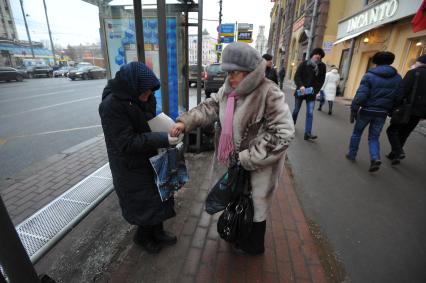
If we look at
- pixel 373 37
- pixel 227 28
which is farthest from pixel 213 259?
pixel 227 28

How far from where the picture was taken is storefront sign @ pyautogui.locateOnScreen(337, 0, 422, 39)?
8567 mm

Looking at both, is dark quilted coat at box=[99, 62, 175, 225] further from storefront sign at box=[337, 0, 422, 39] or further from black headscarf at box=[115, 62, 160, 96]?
storefront sign at box=[337, 0, 422, 39]

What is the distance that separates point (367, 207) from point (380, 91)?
6.42ft

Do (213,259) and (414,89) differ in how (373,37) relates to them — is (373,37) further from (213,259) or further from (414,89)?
(213,259)

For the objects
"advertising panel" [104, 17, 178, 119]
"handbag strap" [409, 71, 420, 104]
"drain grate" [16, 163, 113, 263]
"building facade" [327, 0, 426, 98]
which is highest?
"building facade" [327, 0, 426, 98]

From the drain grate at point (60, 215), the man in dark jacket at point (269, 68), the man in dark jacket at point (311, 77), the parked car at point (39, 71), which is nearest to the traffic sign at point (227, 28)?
the man in dark jacket at point (269, 68)

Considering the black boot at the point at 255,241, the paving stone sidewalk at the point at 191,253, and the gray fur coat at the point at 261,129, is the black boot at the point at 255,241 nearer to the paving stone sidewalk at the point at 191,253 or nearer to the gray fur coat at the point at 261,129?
the paving stone sidewalk at the point at 191,253

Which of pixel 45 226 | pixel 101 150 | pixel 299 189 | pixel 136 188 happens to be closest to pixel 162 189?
pixel 136 188

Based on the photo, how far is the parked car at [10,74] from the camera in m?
17.7

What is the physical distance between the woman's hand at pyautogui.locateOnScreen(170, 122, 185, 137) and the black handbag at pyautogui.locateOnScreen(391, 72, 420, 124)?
4.09 meters

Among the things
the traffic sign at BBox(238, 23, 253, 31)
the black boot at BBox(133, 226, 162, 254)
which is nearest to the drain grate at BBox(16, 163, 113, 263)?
the black boot at BBox(133, 226, 162, 254)

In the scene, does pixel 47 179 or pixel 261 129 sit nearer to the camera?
pixel 261 129

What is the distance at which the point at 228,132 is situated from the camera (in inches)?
69.5

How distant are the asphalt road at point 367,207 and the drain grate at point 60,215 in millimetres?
2731
